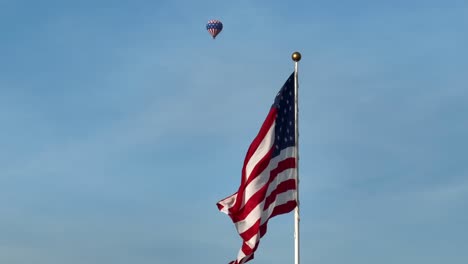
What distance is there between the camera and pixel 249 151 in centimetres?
4166

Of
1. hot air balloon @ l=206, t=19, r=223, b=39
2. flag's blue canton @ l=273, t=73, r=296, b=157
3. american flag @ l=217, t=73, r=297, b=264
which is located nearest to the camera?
american flag @ l=217, t=73, r=297, b=264

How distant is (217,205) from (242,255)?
217 centimetres

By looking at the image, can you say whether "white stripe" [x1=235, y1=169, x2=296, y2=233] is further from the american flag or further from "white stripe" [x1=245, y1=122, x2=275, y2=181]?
"white stripe" [x1=245, y1=122, x2=275, y2=181]

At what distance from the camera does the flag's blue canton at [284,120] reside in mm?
42438

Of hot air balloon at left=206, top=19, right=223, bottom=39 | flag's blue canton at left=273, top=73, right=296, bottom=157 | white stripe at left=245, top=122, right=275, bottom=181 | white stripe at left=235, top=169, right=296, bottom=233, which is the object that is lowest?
white stripe at left=235, top=169, right=296, bottom=233

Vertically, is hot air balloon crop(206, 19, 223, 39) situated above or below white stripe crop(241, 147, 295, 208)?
above

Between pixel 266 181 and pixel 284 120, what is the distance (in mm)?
2923

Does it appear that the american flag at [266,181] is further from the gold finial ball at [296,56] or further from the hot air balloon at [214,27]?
the hot air balloon at [214,27]

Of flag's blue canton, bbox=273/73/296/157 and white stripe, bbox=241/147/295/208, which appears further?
flag's blue canton, bbox=273/73/296/157

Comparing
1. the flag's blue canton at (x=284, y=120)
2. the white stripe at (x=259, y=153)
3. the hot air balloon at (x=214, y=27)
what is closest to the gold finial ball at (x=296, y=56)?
the flag's blue canton at (x=284, y=120)

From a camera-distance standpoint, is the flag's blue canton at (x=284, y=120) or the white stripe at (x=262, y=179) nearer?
the white stripe at (x=262, y=179)

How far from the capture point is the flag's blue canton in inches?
1671

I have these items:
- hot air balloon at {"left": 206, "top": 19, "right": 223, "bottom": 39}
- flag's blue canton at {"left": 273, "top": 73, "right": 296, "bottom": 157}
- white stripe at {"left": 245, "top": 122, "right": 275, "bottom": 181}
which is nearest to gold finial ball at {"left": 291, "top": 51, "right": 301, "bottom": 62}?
flag's blue canton at {"left": 273, "top": 73, "right": 296, "bottom": 157}

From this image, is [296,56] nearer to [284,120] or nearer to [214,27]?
[284,120]
